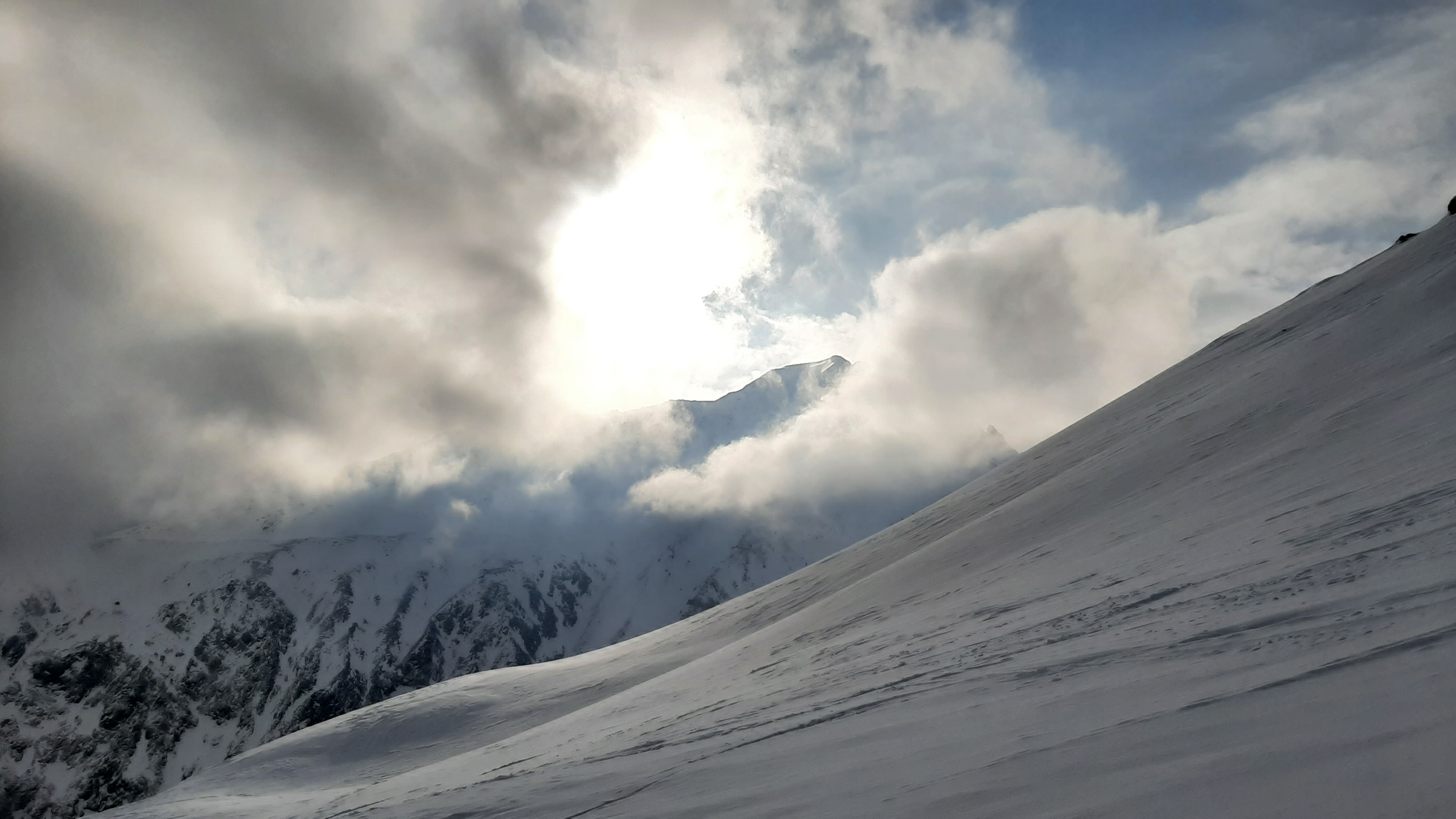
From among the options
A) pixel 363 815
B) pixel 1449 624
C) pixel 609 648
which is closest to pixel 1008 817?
pixel 1449 624

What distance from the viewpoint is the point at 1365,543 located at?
7.82m

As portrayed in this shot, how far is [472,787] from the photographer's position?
1176 centimetres

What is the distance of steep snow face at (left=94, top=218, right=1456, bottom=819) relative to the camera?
489 centimetres

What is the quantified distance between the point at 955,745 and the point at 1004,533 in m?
12.8

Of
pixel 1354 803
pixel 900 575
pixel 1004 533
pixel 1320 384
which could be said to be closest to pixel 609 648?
pixel 900 575

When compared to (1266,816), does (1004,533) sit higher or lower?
higher

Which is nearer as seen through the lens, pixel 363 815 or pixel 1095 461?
pixel 363 815

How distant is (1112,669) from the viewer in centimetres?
725

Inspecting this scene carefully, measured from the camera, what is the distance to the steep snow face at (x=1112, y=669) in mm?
4891

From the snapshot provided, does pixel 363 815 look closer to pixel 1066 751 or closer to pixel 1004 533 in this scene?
pixel 1066 751

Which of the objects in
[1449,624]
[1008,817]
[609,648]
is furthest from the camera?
[609,648]

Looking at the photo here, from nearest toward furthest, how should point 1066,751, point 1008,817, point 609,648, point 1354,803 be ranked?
point 1354,803
point 1008,817
point 1066,751
point 609,648

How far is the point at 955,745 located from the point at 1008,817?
1635mm

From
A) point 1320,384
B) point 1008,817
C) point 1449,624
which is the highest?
point 1320,384
